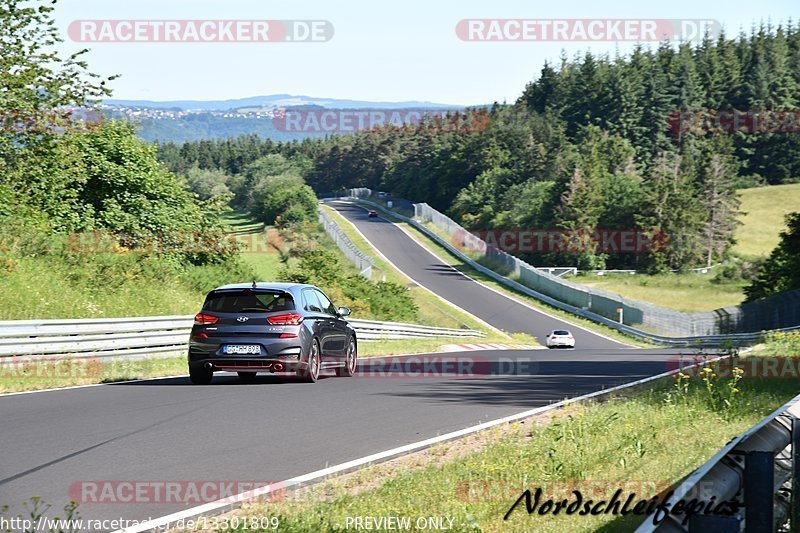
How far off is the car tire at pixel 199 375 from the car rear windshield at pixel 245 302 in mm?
962

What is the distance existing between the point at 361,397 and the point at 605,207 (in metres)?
100

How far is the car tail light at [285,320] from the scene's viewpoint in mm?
15969

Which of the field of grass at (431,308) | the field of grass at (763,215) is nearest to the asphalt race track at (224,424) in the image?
the field of grass at (431,308)

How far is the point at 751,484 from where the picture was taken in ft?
16.5

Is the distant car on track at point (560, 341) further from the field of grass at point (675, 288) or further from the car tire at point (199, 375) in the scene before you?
the car tire at point (199, 375)

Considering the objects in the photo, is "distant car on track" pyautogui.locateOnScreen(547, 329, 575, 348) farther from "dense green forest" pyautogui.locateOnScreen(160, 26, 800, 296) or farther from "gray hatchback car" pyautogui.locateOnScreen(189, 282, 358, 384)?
"dense green forest" pyautogui.locateOnScreen(160, 26, 800, 296)

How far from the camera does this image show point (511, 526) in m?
6.30

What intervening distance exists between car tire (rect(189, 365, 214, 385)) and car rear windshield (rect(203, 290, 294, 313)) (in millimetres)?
962

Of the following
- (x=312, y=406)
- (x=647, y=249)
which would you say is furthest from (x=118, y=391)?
(x=647, y=249)

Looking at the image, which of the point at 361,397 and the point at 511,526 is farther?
the point at 361,397

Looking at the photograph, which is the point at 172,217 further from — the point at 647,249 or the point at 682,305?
the point at 647,249

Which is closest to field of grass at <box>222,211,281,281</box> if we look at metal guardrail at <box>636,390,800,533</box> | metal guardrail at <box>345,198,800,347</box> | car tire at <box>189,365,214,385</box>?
metal guardrail at <box>345,198,800,347</box>

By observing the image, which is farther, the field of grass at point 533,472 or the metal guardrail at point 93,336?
the metal guardrail at point 93,336

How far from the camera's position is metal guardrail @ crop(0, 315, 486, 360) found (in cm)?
1698
